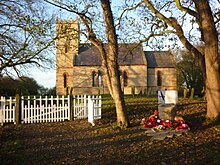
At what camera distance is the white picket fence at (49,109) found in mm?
15047

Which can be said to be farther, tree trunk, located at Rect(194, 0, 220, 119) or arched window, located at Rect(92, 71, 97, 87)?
arched window, located at Rect(92, 71, 97, 87)

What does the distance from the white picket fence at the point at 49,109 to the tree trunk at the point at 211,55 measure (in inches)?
225

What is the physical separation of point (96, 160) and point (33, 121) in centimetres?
950

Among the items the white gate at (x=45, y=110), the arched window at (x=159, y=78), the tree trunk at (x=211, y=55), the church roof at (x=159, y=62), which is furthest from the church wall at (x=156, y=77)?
the tree trunk at (x=211, y=55)

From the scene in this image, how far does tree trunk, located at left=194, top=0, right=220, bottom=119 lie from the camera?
11.5m

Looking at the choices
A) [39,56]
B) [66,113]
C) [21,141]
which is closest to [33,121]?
[66,113]

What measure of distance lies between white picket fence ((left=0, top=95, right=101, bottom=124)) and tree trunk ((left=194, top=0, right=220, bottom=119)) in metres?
5.72

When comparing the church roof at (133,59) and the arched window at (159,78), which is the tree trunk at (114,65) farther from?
the arched window at (159,78)

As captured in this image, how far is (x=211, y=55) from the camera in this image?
11.6 metres

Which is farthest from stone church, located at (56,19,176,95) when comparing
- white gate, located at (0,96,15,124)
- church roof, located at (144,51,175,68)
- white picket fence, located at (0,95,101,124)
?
white gate, located at (0,96,15,124)

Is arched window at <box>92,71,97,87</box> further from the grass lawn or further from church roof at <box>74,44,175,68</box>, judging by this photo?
the grass lawn

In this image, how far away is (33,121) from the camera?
15.7 metres

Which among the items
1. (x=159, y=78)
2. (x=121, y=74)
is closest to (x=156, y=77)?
(x=159, y=78)

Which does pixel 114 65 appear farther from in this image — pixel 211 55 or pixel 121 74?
pixel 121 74
